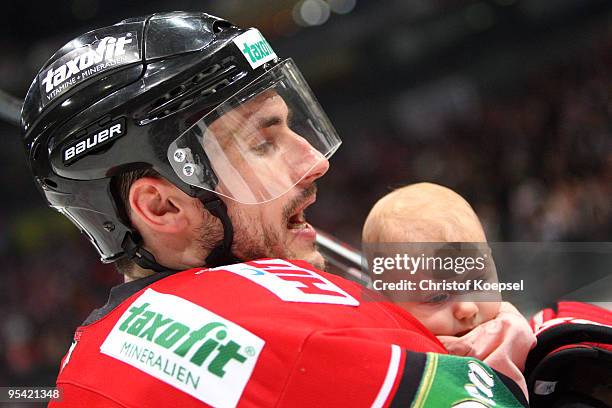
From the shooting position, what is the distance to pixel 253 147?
115 centimetres

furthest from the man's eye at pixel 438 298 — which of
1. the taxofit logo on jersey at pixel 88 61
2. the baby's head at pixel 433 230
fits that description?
the taxofit logo on jersey at pixel 88 61

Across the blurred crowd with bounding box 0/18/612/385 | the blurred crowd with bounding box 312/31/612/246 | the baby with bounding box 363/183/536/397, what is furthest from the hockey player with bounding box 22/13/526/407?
the blurred crowd with bounding box 312/31/612/246

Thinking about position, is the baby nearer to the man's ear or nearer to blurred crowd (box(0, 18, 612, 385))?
the man's ear

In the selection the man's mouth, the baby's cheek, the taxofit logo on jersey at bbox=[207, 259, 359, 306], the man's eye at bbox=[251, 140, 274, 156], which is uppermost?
the man's eye at bbox=[251, 140, 274, 156]

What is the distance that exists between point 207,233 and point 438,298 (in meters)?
0.35

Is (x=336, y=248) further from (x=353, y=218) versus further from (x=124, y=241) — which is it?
(x=353, y=218)

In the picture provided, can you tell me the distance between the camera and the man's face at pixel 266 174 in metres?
→ 1.12

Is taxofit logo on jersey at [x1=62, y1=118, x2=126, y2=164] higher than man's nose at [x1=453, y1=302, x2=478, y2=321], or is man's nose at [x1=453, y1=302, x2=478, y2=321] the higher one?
taxofit logo on jersey at [x1=62, y1=118, x2=126, y2=164]

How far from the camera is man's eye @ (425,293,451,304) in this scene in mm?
1077

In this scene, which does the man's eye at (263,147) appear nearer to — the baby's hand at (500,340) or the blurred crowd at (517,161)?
the baby's hand at (500,340)

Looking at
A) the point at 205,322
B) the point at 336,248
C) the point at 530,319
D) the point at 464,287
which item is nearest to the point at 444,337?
the point at 464,287

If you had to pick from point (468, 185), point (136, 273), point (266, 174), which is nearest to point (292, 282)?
point (266, 174)

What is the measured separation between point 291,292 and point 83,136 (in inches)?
16.2

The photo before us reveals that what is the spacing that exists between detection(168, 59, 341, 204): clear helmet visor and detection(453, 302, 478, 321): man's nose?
0.99 feet
